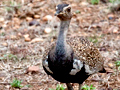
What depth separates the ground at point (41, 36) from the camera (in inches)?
194

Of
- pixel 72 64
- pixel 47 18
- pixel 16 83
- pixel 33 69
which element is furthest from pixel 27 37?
pixel 72 64

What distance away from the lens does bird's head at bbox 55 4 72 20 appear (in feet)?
11.5

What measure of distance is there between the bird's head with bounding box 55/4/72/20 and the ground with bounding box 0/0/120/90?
1276 millimetres

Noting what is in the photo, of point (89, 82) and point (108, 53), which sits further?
point (108, 53)

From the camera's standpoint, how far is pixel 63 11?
3.54 meters

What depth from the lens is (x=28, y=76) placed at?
5.06 metres

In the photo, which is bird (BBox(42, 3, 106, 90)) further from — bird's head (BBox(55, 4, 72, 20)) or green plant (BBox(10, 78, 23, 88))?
green plant (BBox(10, 78, 23, 88))

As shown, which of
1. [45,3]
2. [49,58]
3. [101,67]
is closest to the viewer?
[49,58]

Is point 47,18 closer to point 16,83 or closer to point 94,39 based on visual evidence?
point 94,39

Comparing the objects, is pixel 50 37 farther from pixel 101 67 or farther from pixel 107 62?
pixel 101 67

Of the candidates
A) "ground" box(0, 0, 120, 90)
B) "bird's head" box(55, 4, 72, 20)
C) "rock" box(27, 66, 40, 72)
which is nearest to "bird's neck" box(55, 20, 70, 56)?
"bird's head" box(55, 4, 72, 20)

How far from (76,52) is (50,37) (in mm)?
2519

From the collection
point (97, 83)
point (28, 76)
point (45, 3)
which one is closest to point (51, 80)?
point (28, 76)

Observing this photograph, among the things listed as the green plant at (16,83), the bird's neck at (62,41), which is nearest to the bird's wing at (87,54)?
the bird's neck at (62,41)
